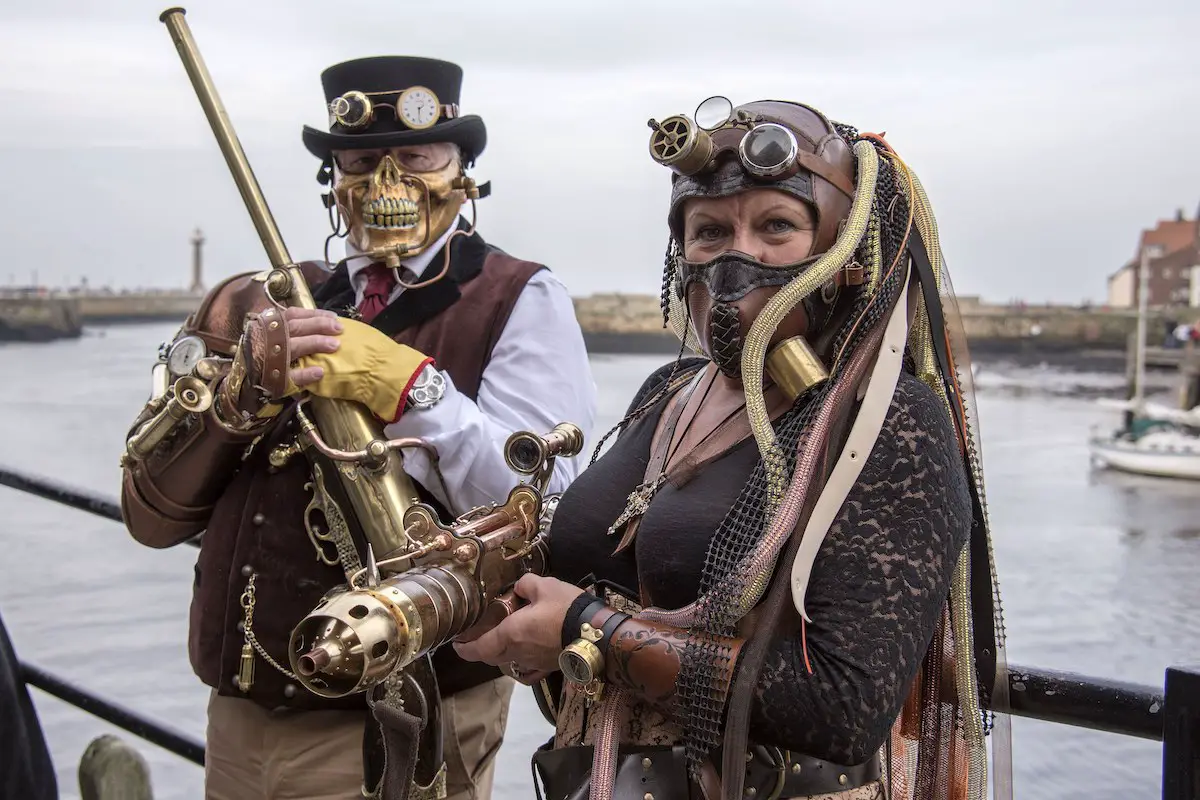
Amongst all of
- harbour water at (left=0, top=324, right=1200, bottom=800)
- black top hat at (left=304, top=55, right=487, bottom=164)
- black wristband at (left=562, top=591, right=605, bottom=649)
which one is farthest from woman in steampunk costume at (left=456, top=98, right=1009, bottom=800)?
black top hat at (left=304, top=55, right=487, bottom=164)

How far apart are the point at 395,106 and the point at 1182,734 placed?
1935mm

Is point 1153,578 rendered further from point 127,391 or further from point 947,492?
point 127,391

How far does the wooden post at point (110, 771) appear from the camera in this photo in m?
2.98

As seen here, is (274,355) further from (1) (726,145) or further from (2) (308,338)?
(1) (726,145)

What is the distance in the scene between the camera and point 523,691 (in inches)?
296

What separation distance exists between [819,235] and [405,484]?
1.07 metres

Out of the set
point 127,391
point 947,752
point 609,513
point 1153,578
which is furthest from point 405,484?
point 127,391

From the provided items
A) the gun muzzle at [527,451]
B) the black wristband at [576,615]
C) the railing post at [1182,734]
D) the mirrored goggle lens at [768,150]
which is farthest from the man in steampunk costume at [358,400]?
the railing post at [1182,734]

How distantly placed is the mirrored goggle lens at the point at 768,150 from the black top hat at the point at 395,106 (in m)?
1.15

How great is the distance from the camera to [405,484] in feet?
7.80

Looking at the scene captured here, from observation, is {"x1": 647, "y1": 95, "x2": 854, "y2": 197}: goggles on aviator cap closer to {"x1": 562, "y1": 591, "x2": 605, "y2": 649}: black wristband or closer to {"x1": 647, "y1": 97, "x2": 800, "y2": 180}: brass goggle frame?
{"x1": 647, "y1": 97, "x2": 800, "y2": 180}: brass goggle frame

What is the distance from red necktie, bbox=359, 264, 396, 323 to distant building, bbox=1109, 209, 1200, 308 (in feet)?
185

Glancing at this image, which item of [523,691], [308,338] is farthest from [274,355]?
[523,691]

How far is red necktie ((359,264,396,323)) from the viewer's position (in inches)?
103
